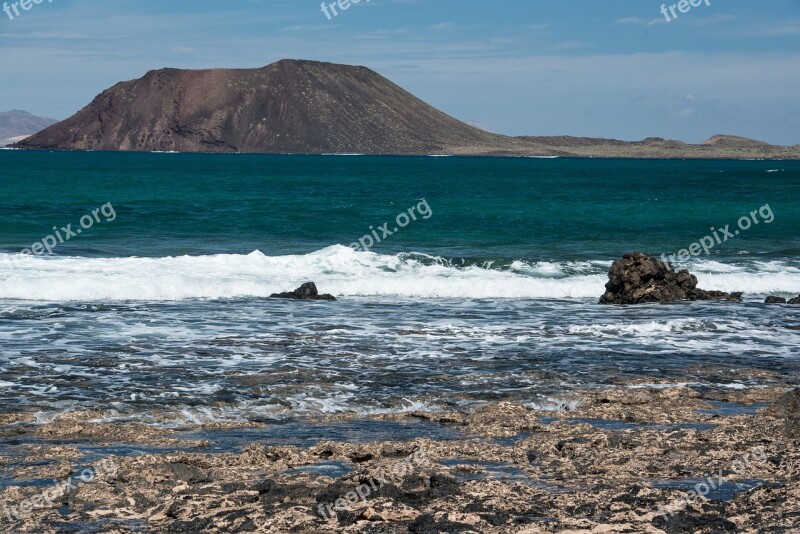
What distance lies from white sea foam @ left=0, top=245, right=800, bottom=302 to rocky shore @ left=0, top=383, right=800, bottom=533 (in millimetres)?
11768

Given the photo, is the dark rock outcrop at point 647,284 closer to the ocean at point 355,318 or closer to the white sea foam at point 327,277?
the ocean at point 355,318

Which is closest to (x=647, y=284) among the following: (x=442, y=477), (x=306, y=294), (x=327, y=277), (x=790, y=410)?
(x=306, y=294)

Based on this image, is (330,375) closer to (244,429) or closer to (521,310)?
(244,429)

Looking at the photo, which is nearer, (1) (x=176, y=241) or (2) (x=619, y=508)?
(2) (x=619, y=508)

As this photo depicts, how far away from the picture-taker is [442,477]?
8023 millimetres

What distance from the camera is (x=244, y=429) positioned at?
9.88 meters

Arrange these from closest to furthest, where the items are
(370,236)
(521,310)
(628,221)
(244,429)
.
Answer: (244,429) → (521,310) → (370,236) → (628,221)

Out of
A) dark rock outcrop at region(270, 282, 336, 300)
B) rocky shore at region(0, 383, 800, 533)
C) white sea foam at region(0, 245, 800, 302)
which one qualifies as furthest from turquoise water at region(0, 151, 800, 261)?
rocky shore at region(0, 383, 800, 533)

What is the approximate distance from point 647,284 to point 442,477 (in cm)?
1364

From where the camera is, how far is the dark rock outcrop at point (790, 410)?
9750 mm

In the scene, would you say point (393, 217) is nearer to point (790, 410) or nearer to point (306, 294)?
point (306, 294)

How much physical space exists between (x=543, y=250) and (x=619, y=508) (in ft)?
86.2

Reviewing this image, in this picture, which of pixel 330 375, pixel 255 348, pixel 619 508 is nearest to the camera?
pixel 619 508

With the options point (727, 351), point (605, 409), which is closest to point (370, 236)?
point (727, 351)
